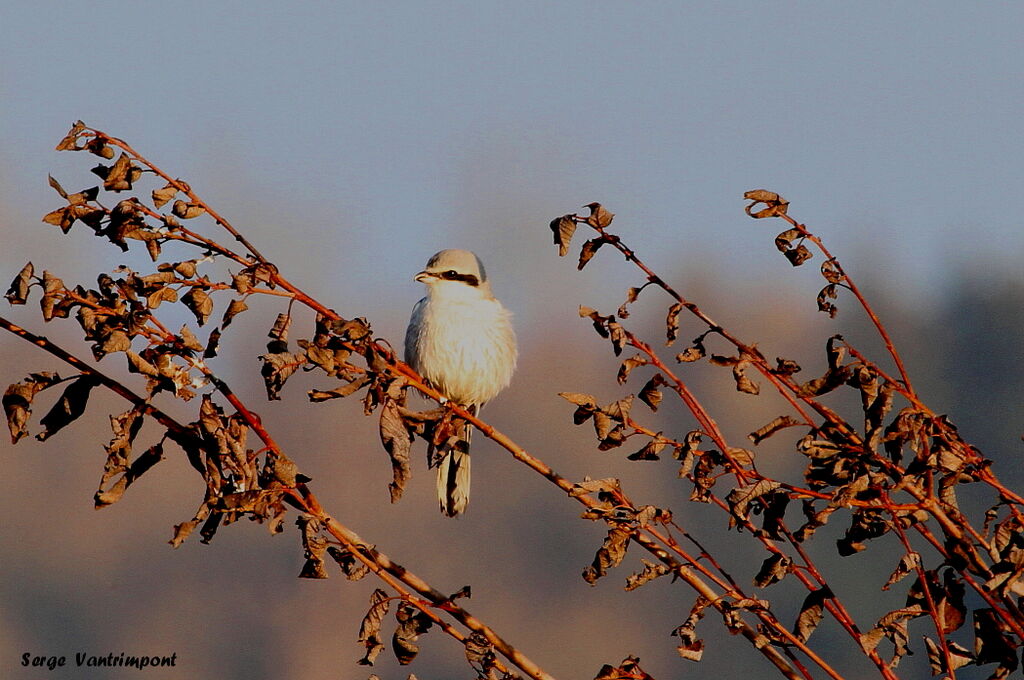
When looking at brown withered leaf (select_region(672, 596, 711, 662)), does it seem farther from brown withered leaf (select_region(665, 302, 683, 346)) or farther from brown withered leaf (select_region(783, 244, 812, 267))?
brown withered leaf (select_region(783, 244, 812, 267))

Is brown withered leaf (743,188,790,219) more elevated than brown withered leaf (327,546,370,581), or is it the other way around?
brown withered leaf (743,188,790,219)

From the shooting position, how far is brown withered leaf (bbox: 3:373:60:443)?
2.74 metres

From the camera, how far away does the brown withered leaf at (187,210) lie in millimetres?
2746

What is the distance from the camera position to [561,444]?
3288 centimetres

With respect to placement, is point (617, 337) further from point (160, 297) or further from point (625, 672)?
point (160, 297)

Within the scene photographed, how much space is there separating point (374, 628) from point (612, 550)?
0.54m

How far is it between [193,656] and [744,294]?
22772 mm

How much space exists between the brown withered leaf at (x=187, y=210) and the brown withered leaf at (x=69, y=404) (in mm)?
393

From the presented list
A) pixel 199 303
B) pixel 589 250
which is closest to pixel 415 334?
pixel 589 250

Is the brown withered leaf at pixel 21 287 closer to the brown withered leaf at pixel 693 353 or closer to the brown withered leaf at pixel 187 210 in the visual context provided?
the brown withered leaf at pixel 187 210

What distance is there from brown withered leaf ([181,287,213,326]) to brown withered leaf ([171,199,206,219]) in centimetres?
16

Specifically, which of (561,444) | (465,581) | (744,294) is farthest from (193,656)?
(744,294)

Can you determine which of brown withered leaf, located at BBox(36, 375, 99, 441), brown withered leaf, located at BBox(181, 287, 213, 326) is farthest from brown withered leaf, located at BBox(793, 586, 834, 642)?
brown withered leaf, located at BBox(36, 375, 99, 441)

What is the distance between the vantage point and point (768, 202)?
2.83 m
